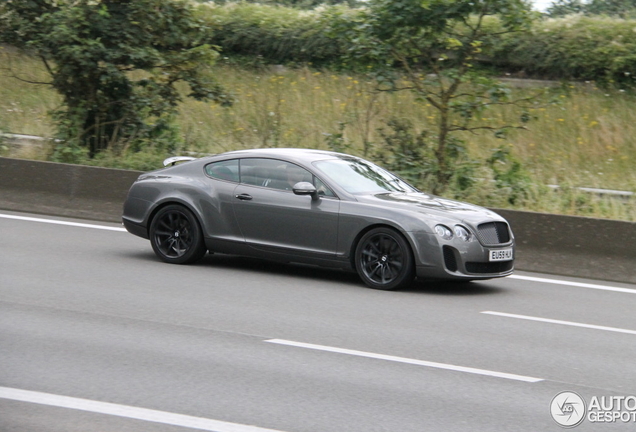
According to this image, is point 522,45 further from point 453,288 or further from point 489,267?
point 489,267

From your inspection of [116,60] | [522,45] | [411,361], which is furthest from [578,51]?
[411,361]

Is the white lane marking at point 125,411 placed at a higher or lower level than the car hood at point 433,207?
lower

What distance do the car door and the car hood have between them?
1.64 ft

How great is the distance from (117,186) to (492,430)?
10.1 m

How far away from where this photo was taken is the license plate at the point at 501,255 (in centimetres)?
1027

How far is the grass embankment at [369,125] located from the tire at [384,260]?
492 cm

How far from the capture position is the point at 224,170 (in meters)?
11.4

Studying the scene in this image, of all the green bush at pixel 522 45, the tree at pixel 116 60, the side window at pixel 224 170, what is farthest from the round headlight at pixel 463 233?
the green bush at pixel 522 45

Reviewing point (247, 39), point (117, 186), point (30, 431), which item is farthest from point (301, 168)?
point (247, 39)

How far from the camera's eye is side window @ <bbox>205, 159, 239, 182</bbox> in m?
11.3

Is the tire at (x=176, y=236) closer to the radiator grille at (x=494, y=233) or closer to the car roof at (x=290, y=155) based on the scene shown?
the car roof at (x=290, y=155)

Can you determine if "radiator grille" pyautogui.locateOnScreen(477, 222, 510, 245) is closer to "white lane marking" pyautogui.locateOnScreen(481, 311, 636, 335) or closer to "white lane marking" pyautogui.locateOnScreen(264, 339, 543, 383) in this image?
"white lane marking" pyautogui.locateOnScreen(481, 311, 636, 335)

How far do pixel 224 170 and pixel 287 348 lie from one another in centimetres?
424

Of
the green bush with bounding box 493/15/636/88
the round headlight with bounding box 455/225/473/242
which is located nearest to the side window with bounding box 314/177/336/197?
the round headlight with bounding box 455/225/473/242
